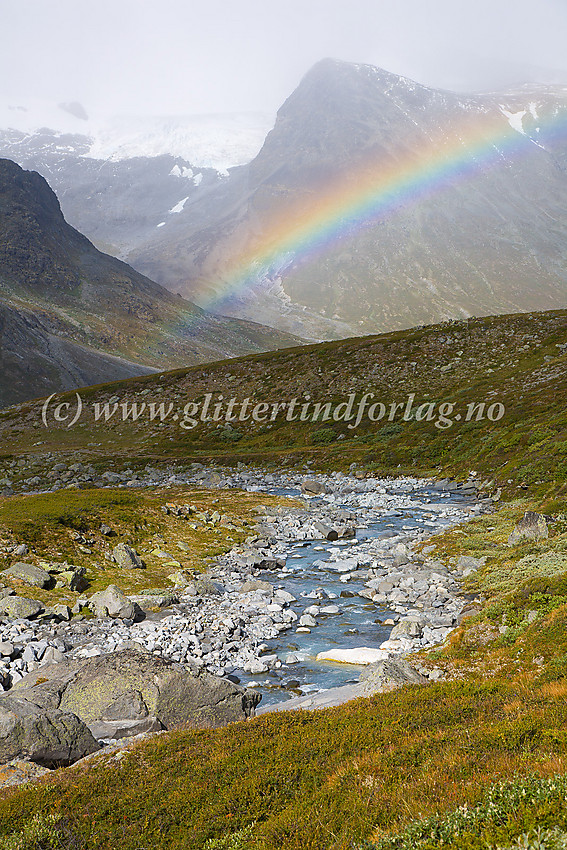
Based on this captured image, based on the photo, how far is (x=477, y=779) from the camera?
7.66m

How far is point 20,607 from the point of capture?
62.4 ft

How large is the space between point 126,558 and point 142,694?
14.9 m

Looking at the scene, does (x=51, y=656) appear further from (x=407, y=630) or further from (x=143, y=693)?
(x=407, y=630)

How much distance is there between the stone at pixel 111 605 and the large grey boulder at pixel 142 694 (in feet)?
20.9

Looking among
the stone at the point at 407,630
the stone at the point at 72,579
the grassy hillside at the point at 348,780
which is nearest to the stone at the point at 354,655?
the stone at the point at 407,630

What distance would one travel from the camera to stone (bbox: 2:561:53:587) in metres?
22.2

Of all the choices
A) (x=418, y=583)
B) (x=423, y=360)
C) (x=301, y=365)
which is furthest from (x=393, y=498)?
(x=301, y=365)

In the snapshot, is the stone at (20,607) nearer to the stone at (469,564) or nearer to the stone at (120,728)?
the stone at (120,728)

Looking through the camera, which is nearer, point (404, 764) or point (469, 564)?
point (404, 764)

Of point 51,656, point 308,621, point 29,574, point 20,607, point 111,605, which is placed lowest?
point 308,621

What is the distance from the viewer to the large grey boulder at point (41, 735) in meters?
10.1

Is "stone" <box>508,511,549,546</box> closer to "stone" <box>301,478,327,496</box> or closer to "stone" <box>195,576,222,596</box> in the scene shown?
"stone" <box>195,576,222,596</box>

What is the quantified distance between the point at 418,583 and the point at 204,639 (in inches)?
377

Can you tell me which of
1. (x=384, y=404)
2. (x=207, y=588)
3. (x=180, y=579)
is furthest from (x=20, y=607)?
(x=384, y=404)
